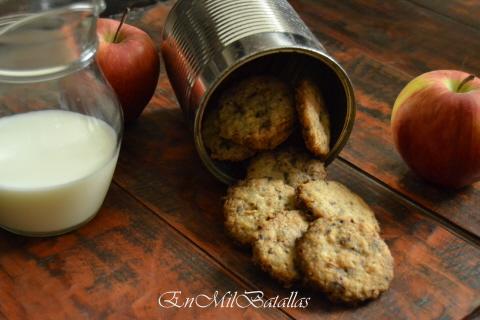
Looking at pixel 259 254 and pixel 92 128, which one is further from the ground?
pixel 92 128

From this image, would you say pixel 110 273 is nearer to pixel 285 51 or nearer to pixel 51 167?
pixel 51 167

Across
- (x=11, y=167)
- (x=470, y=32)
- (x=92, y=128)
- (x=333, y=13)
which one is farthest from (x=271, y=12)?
(x=470, y=32)

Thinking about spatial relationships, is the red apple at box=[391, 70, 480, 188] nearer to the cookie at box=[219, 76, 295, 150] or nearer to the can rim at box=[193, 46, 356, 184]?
the can rim at box=[193, 46, 356, 184]

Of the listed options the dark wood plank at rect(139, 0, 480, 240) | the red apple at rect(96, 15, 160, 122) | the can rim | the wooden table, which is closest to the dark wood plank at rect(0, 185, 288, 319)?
the wooden table

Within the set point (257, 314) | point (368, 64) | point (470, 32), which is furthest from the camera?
point (470, 32)

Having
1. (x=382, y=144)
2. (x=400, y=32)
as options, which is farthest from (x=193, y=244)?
(x=400, y=32)

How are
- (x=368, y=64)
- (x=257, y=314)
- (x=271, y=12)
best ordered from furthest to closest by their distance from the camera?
(x=368, y=64)
(x=271, y=12)
(x=257, y=314)

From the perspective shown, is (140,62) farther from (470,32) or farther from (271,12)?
(470,32)
